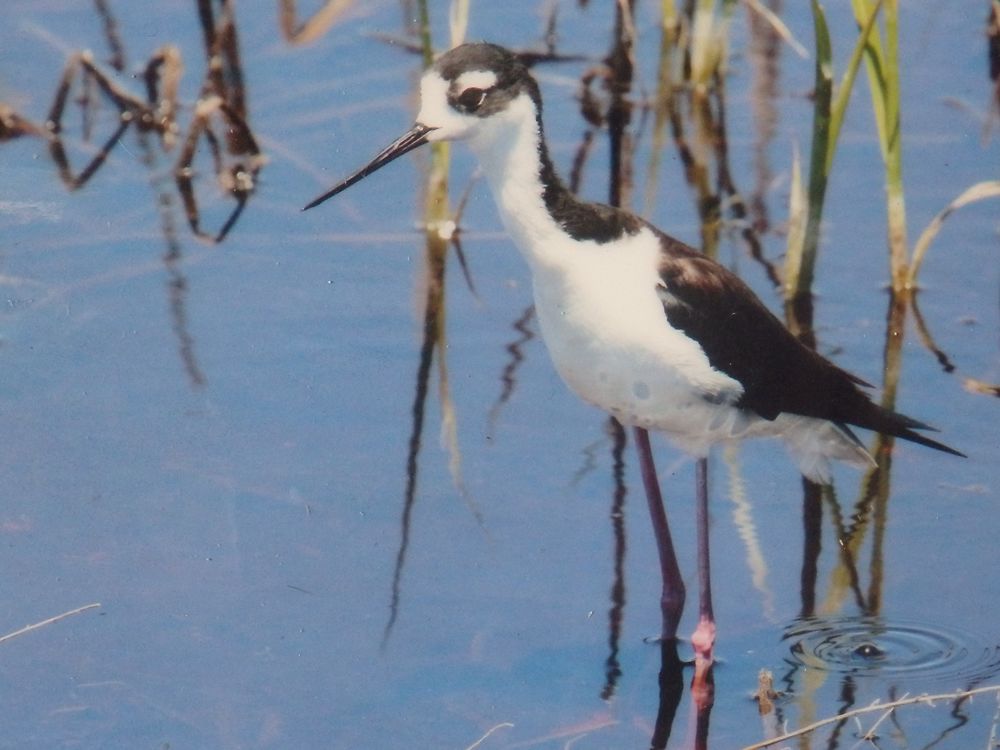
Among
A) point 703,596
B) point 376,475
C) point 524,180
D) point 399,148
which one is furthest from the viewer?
point 376,475

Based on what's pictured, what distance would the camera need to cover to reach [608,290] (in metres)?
4.07

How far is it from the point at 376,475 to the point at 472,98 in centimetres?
129

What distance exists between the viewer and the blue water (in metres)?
4.24

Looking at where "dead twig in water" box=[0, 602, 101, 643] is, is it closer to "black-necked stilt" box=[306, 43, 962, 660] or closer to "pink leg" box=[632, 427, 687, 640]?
"black-necked stilt" box=[306, 43, 962, 660]

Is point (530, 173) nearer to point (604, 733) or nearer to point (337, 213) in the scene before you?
point (604, 733)

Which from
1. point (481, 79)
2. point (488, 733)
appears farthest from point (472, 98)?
point (488, 733)

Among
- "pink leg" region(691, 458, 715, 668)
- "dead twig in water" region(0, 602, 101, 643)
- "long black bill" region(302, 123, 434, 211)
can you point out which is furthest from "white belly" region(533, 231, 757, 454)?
"dead twig in water" region(0, 602, 101, 643)

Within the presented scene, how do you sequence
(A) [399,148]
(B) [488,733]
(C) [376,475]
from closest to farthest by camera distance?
(B) [488,733] → (A) [399,148] → (C) [376,475]

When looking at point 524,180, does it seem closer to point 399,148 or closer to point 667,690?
point 399,148

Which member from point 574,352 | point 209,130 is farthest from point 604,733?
point 209,130

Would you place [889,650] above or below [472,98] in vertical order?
below

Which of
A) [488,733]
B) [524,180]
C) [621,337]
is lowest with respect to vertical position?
[488,733]

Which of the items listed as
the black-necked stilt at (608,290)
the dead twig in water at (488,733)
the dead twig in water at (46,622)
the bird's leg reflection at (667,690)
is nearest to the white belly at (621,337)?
the black-necked stilt at (608,290)

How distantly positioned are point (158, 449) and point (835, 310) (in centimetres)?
203
